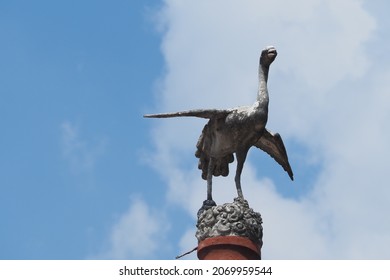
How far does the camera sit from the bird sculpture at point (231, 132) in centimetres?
2764

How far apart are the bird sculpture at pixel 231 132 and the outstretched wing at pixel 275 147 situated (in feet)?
0.06

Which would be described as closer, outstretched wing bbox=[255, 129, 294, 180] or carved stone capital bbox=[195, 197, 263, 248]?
carved stone capital bbox=[195, 197, 263, 248]

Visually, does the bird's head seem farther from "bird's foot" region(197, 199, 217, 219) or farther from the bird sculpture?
"bird's foot" region(197, 199, 217, 219)

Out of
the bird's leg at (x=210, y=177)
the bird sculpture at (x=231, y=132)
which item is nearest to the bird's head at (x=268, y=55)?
the bird sculpture at (x=231, y=132)

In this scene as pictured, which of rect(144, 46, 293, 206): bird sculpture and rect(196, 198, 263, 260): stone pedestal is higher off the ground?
rect(144, 46, 293, 206): bird sculpture

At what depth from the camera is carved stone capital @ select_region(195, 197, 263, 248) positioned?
1054 inches

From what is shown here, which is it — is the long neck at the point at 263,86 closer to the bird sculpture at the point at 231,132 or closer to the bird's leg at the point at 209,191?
the bird sculpture at the point at 231,132

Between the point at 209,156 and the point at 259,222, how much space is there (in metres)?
1.98

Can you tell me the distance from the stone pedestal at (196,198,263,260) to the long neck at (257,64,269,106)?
6.32 ft

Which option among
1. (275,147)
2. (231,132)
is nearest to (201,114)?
(231,132)

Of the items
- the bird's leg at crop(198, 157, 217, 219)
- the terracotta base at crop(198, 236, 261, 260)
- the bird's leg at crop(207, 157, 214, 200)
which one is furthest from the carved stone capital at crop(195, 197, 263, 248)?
the bird's leg at crop(207, 157, 214, 200)

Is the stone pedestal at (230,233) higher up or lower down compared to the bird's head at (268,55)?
lower down
